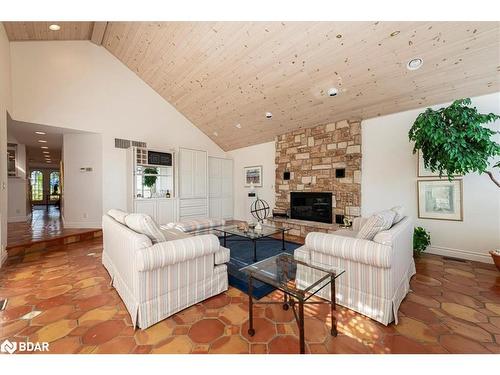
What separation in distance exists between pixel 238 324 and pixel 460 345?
5.51ft

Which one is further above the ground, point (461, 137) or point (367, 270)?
point (461, 137)

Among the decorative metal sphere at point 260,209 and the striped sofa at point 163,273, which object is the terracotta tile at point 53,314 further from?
the decorative metal sphere at point 260,209

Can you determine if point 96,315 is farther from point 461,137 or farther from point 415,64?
point 415,64

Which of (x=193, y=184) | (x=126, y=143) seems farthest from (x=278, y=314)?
(x=126, y=143)

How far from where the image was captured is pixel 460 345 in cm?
153

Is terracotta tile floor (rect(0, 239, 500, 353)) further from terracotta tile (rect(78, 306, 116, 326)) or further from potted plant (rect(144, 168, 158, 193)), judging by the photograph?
potted plant (rect(144, 168, 158, 193))

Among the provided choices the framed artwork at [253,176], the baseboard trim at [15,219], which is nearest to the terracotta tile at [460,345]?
the framed artwork at [253,176]

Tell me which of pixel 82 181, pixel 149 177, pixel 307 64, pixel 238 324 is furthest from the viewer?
pixel 149 177

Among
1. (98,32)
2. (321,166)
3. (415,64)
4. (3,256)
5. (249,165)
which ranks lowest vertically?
(3,256)

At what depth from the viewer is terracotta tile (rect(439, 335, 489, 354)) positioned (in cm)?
148

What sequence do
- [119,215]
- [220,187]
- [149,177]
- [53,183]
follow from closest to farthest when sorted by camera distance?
[119,215] → [149,177] → [220,187] → [53,183]
